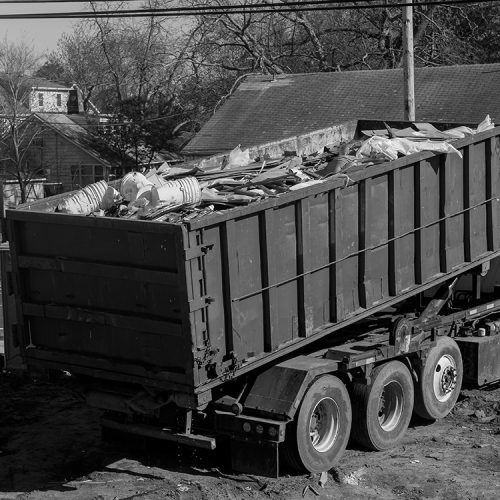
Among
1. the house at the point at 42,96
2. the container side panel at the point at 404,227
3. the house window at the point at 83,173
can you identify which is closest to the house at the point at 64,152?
the house window at the point at 83,173

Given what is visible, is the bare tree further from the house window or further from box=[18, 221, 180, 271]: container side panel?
box=[18, 221, 180, 271]: container side panel

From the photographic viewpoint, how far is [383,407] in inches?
372

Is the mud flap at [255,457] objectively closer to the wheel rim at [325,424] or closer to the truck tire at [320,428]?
the truck tire at [320,428]

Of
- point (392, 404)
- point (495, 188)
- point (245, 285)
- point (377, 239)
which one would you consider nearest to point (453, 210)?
point (495, 188)

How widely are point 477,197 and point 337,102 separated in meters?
16.2

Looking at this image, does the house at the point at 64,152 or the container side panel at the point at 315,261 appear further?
the house at the point at 64,152

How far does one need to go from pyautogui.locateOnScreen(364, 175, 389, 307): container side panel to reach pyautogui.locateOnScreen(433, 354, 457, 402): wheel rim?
1.18 meters

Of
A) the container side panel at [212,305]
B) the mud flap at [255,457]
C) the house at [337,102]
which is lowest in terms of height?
the mud flap at [255,457]

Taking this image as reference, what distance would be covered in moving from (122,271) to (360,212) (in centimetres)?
244

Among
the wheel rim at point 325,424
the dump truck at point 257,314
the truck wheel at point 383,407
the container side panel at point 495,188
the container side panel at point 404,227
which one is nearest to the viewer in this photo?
the dump truck at point 257,314

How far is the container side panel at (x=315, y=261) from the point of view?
8.42 m

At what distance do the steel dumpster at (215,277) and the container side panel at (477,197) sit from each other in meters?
0.79

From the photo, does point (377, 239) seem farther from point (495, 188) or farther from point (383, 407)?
point (495, 188)

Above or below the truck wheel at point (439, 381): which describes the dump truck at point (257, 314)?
above
